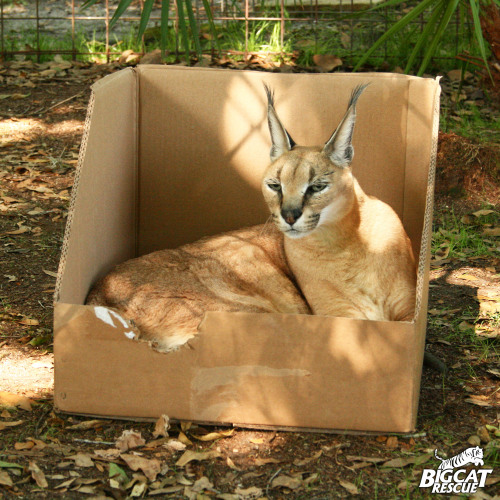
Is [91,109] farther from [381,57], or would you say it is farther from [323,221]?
[381,57]

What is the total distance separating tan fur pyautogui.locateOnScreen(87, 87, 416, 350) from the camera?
9.80ft

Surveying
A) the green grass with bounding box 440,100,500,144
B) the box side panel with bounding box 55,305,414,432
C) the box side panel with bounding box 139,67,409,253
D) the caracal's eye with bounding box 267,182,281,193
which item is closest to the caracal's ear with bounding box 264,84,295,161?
the caracal's eye with bounding box 267,182,281,193

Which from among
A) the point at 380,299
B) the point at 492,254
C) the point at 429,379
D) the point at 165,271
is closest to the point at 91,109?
the point at 165,271

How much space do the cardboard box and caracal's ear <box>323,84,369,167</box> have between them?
0.33 m

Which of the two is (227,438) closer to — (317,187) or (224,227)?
(317,187)

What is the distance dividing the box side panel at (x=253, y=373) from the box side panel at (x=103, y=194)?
27 centimetres

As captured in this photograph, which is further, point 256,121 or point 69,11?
point 69,11

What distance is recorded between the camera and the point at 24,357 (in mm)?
3189

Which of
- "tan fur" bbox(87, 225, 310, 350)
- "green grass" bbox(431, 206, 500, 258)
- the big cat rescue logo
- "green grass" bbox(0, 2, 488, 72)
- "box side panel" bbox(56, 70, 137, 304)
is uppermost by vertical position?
"green grass" bbox(0, 2, 488, 72)

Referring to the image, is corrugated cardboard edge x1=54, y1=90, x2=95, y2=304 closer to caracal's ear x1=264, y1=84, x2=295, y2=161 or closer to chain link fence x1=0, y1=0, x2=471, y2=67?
caracal's ear x1=264, y1=84, x2=295, y2=161

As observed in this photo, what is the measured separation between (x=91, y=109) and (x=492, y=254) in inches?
A: 90.7

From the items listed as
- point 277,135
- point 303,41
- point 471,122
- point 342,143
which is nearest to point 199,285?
point 277,135

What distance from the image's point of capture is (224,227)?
154 inches

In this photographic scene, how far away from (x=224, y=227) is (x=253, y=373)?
1473 millimetres
